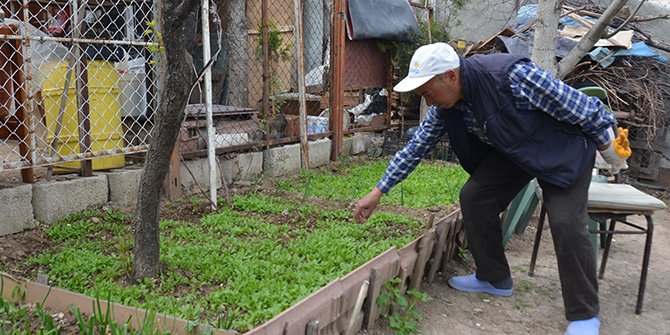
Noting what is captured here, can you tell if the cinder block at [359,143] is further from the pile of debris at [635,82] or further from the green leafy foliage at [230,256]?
the green leafy foliage at [230,256]

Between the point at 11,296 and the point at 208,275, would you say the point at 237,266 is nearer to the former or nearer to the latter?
the point at 208,275

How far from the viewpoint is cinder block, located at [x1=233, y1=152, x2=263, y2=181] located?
19.5 feet

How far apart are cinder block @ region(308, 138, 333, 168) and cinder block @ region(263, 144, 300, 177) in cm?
30

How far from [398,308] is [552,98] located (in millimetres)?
1414

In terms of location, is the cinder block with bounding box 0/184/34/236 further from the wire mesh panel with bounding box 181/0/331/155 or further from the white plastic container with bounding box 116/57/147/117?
the wire mesh panel with bounding box 181/0/331/155

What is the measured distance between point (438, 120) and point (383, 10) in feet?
17.4

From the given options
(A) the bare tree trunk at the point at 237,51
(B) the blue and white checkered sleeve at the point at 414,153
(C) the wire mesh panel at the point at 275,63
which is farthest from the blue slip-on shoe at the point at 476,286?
(A) the bare tree trunk at the point at 237,51

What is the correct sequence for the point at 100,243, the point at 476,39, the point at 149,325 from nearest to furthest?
the point at 149,325 < the point at 100,243 < the point at 476,39

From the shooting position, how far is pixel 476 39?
11.8 meters

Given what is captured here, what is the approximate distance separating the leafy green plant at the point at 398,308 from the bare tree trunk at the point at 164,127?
123 cm

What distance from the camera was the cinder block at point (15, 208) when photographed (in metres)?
3.86

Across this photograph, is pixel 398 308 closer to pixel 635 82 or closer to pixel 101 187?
pixel 101 187

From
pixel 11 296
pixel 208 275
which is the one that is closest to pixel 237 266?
pixel 208 275

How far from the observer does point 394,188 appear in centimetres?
580
